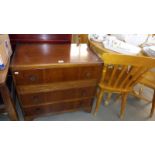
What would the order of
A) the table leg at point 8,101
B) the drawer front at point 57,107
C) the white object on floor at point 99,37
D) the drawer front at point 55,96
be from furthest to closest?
the white object on floor at point 99,37 → the drawer front at point 57,107 → the drawer front at point 55,96 → the table leg at point 8,101

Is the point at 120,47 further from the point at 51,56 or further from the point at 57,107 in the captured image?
the point at 57,107

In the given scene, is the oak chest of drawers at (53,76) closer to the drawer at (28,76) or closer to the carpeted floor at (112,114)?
the drawer at (28,76)

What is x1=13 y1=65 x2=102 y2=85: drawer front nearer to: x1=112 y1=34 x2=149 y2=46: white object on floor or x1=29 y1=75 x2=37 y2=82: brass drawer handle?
x1=29 y1=75 x2=37 y2=82: brass drawer handle

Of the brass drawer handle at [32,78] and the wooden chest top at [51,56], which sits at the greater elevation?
the wooden chest top at [51,56]

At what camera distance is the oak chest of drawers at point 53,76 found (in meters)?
1.04

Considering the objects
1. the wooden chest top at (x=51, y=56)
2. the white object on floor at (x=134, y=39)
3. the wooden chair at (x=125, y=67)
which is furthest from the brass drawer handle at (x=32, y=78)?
the white object on floor at (x=134, y=39)

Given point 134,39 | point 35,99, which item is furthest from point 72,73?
point 134,39

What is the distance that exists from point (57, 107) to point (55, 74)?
466 mm

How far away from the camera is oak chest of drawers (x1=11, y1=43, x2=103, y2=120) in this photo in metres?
1.04

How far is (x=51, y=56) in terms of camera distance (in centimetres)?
114

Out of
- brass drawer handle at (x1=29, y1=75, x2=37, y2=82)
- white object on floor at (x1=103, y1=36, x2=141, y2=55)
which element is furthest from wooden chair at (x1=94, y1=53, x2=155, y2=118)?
brass drawer handle at (x1=29, y1=75, x2=37, y2=82)
